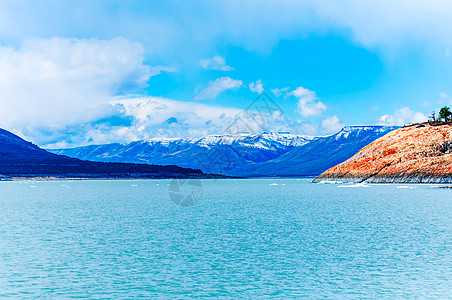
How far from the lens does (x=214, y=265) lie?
3584 centimetres

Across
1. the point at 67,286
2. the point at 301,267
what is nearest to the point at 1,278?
the point at 67,286

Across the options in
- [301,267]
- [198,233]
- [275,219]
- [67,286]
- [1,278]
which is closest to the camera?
[67,286]

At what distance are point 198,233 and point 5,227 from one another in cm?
2892

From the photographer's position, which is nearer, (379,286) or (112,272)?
(379,286)

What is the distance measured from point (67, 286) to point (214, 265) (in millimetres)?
11648

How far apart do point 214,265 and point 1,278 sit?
53.6 feet

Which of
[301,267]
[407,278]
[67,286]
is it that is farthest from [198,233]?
[407,278]

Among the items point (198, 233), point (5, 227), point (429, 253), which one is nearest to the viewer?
point (429, 253)

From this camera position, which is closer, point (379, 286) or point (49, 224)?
point (379, 286)

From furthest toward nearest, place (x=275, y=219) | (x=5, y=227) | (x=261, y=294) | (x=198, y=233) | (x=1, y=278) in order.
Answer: (x=275, y=219), (x=5, y=227), (x=198, y=233), (x=1, y=278), (x=261, y=294)

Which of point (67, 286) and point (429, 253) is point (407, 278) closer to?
point (429, 253)

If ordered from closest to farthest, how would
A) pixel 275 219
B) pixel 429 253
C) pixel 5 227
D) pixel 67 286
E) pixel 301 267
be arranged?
pixel 67 286 → pixel 301 267 → pixel 429 253 → pixel 5 227 → pixel 275 219

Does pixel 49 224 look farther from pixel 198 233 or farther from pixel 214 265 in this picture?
pixel 214 265

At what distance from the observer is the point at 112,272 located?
33.9 meters
